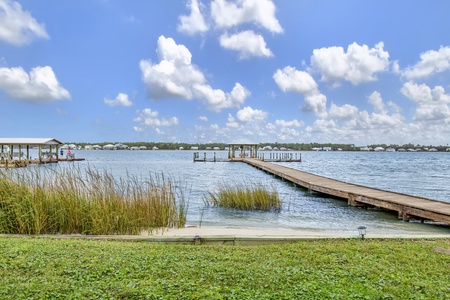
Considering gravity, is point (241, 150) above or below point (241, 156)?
above

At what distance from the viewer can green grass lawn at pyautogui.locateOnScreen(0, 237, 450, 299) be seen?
10.2 feet

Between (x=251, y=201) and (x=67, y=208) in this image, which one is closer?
(x=67, y=208)

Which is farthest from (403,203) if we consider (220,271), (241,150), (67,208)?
(241,150)

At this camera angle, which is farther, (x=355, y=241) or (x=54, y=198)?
(x=54, y=198)

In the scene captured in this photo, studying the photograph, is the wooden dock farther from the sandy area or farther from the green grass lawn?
the green grass lawn

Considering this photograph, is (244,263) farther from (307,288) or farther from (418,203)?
(418,203)

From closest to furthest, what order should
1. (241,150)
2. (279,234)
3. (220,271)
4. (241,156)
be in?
(220,271) < (279,234) < (241,156) < (241,150)

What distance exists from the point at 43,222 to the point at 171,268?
11.4 feet

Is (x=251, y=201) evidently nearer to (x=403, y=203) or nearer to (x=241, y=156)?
(x=403, y=203)

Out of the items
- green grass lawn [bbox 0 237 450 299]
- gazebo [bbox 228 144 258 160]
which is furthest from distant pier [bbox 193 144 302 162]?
green grass lawn [bbox 0 237 450 299]

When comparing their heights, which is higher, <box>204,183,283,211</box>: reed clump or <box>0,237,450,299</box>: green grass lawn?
<box>0,237,450,299</box>: green grass lawn

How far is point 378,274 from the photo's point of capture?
12.0 ft

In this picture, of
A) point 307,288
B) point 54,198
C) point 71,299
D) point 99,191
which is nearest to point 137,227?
point 99,191

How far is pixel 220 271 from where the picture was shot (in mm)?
3650
